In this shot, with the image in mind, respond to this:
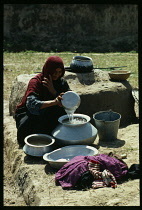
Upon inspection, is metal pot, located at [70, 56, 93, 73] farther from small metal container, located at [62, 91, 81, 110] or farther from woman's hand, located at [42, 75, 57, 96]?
small metal container, located at [62, 91, 81, 110]

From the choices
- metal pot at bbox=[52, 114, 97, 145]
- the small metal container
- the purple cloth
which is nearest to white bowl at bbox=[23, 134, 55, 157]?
metal pot at bbox=[52, 114, 97, 145]

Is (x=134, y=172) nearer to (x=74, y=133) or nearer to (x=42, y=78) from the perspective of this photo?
(x=74, y=133)

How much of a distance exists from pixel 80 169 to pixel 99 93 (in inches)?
99.5

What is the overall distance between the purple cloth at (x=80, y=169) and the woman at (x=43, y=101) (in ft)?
3.58

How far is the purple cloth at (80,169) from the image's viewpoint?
399cm

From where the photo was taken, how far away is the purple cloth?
3.99 m

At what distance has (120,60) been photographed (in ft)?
50.5

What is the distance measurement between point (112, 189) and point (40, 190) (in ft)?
2.64

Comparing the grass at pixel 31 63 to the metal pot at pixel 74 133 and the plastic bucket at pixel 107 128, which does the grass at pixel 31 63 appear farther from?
the metal pot at pixel 74 133

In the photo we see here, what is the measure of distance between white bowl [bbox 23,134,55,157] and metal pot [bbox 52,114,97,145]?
0.13 meters

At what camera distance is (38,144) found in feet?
16.9

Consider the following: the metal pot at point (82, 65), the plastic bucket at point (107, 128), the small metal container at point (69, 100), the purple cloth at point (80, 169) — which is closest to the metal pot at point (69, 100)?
the small metal container at point (69, 100)

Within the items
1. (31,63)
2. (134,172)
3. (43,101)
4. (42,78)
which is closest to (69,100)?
(43,101)
